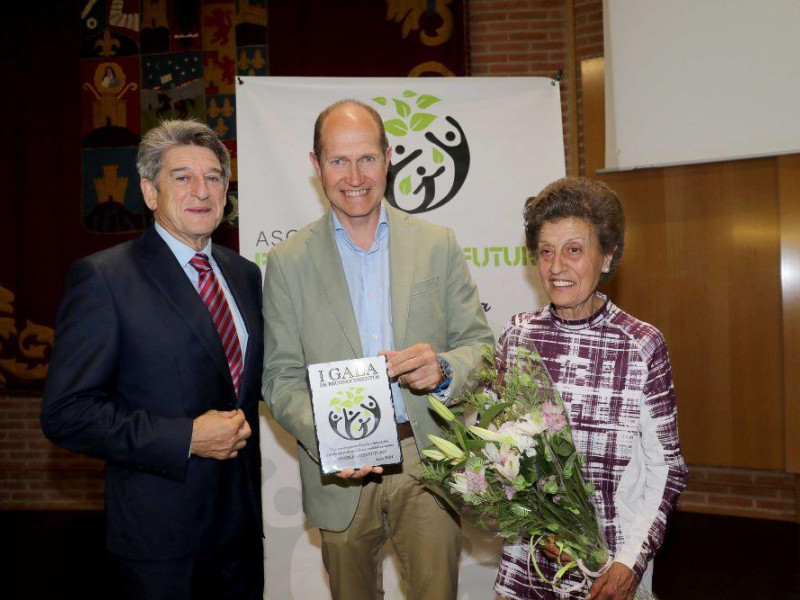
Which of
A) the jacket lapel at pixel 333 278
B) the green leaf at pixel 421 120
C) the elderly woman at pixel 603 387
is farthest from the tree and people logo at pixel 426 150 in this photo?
the elderly woman at pixel 603 387

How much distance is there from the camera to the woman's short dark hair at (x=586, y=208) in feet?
6.30

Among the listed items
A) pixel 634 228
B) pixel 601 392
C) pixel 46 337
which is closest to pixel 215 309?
pixel 601 392

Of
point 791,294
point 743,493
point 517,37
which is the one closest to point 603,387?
point 791,294

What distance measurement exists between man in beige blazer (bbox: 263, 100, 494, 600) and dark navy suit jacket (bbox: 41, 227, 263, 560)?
27 centimetres

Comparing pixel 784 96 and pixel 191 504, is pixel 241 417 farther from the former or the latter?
pixel 784 96

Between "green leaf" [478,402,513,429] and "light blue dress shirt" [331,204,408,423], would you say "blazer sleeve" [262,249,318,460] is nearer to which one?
"light blue dress shirt" [331,204,408,423]

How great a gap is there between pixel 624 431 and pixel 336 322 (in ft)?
3.07

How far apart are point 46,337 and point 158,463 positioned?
4.43 meters

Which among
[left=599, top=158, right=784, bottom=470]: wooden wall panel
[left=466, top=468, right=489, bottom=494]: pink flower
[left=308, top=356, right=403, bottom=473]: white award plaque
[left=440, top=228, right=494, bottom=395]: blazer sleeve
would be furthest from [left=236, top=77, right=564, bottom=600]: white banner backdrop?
[left=466, top=468, right=489, bottom=494]: pink flower

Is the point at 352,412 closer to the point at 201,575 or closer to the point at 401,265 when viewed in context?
the point at 401,265

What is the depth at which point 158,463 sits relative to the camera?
1.95 meters

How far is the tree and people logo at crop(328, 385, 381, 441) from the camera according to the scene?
1.94 meters

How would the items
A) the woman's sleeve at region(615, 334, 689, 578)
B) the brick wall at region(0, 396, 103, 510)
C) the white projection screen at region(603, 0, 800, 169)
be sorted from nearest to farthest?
the woman's sleeve at region(615, 334, 689, 578) < the white projection screen at region(603, 0, 800, 169) < the brick wall at region(0, 396, 103, 510)

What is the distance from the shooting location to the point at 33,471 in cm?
607
